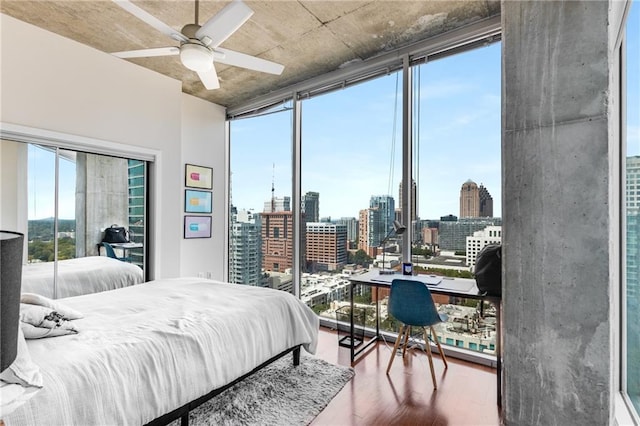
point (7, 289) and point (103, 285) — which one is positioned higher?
point (7, 289)

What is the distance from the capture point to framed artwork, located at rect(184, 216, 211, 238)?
4.52m

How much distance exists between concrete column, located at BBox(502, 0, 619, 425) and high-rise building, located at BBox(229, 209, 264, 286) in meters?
3.84

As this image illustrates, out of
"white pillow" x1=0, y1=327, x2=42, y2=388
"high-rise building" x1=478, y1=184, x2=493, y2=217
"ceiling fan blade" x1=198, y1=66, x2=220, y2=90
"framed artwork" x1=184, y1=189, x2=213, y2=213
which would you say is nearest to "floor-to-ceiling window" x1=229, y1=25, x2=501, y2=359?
"high-rise building" x1=478, y1=184, x2=493, y2=217

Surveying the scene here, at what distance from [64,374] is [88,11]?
2989 mm

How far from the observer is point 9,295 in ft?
2.05

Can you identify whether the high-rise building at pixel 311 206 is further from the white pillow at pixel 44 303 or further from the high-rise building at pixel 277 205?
the white pillow at pixel 44 303

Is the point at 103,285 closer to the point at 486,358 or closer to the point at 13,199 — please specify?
the point at 13,199

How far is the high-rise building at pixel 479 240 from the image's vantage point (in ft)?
9.34

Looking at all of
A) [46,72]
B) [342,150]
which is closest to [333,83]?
[342,150]

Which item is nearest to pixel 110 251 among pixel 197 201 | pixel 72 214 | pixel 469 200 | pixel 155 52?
pixel 72 214

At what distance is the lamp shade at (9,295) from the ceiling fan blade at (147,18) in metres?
1.72

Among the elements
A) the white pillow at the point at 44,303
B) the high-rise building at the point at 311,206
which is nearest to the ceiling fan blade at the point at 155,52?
the white pillow at the point at 44,303

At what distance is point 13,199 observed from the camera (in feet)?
9.43

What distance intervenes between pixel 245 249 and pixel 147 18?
→ 3459 millimetres
